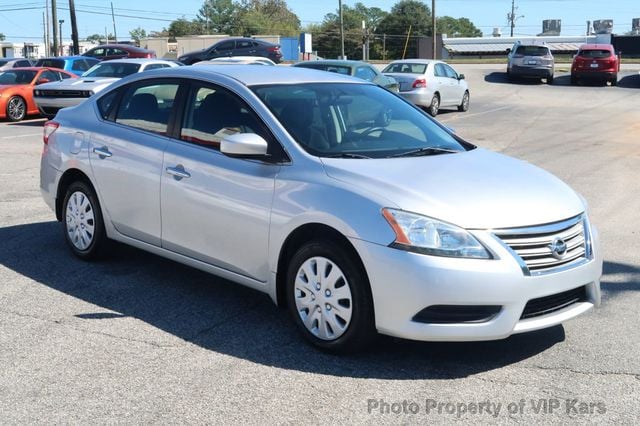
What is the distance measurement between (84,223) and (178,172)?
1.39 metres

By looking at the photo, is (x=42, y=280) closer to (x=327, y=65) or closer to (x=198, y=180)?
(x=198, y=180)

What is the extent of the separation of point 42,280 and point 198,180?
1.70m

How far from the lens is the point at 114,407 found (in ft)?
13.1

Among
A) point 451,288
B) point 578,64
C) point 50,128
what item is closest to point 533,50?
point 578,64

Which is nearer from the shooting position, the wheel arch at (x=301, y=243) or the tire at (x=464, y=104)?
the wheel arch at (x=301, y=243)

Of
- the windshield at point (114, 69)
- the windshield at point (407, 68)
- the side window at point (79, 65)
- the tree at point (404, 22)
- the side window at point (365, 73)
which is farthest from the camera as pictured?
the tree at point (404, 22)

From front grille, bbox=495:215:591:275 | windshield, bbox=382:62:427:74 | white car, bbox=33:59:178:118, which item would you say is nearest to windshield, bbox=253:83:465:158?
front grille, bbox=495:215:591:275

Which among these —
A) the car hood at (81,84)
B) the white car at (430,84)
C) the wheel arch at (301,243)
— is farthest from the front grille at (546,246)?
the white car at (430,84)

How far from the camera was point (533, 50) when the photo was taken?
3397cm

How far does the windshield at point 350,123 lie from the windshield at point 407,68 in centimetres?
1630

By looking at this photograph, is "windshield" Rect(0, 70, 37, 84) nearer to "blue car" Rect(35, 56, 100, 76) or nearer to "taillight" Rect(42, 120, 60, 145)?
"blue car" Rect(35, 56, 100, 76)

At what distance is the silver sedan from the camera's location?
432 cm

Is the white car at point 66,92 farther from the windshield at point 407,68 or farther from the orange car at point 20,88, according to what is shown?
the windshield at point 407,68

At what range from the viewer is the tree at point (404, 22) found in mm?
98537
